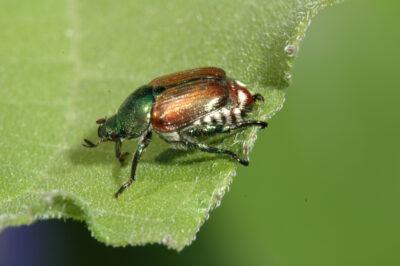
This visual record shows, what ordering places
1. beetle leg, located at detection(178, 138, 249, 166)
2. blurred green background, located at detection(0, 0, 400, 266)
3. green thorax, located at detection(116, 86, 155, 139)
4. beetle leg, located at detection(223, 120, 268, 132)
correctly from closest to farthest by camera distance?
1. beetle leg, located at detection(178, 138, 249, 166)
2. beetle leg, located at detection(223, 120, 268, 132)
3. green thorax, located at detection(116, 86, 155, 139)
4. blurred green background, located at detection(0, 0, 400, 266)

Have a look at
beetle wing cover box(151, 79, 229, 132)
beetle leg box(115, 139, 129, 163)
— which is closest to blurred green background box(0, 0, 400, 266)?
beetle leg box(115, 139, 129, 163)

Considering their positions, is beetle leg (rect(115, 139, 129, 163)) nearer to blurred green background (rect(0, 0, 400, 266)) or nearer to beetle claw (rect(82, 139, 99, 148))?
beetle claw (rect(82, 139, 99, 148))

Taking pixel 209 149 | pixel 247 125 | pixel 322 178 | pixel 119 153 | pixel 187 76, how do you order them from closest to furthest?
pixel 247 125
pixel 209 149
pixel 187 76
pixel 119 153
pixel 322 178

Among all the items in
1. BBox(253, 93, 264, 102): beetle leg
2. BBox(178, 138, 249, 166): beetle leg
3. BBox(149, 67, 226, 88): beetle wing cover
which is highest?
BBox(253, 93, 264, 102): beetle leg

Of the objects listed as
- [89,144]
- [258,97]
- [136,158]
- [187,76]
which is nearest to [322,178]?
[258,97]

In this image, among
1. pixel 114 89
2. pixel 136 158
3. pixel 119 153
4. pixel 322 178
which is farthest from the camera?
pixel 322 178

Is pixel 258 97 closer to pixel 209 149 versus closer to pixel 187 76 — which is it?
pixel 209 149

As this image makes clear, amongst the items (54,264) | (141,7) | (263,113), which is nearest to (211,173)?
(263,113)
